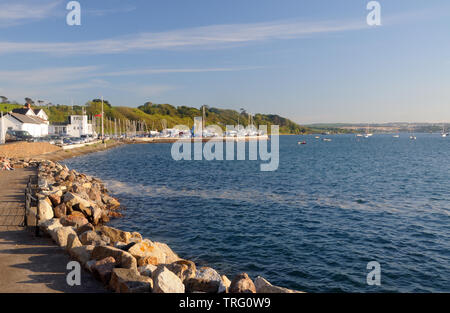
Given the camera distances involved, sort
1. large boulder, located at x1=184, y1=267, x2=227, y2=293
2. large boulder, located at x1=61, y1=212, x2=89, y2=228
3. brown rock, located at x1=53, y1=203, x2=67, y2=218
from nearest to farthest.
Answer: large boulder, located at x1=184, y1=267, x2=227, y2=293
large boulder, located at x1=61, y1=212, x2=89, y2=228
brown rock, located at x1=53, y1=203, x2=67, y2=218

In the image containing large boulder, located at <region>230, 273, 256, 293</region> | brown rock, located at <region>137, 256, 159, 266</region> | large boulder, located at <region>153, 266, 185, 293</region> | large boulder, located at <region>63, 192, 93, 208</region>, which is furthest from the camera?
large boulder, located at <region>63, 192, 93, 208</region>

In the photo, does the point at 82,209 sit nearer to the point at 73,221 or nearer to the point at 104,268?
the point at 73,221

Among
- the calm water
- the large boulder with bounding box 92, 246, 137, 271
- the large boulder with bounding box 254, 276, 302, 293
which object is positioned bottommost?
the calm water

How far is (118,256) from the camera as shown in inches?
368

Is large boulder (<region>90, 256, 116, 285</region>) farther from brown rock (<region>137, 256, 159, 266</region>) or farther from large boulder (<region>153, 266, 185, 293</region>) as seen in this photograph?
large boulder (<region>153, 266, 185, 293</region>)

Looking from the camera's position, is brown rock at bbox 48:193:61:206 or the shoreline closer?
the shoreline

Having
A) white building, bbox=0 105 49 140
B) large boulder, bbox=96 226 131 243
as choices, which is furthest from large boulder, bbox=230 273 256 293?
white building, bbox=0 105 49 140

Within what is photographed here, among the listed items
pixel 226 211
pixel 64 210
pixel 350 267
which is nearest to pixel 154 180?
pixel 226 211

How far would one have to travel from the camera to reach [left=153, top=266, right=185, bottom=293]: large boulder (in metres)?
7.68

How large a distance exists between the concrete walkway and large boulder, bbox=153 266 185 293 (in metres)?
1.44

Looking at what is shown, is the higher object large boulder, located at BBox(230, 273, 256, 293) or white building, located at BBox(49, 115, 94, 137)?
white building, located at BBox(49, 115, 94, 137)

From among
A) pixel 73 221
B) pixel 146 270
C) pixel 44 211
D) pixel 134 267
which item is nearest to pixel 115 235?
pixel 73 221
